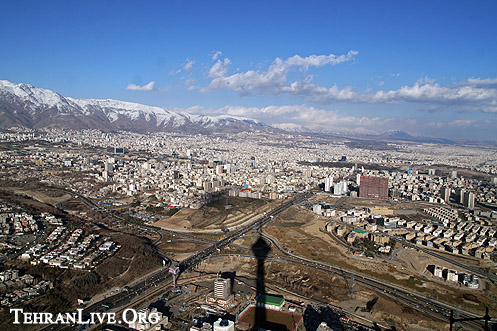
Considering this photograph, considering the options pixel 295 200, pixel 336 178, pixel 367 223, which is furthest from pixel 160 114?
pixel 367 223

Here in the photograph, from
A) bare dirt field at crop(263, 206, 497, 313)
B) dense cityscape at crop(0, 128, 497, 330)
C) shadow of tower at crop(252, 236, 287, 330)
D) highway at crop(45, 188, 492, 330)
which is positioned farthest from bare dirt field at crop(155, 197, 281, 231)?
shadow of tower at crop(252, 236, 287, 330)

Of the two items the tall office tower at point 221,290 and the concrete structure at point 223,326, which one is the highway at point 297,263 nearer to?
the tall office tower at point 221,290

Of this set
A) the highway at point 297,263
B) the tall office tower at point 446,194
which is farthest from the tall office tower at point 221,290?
the tall office tower at point 446,194

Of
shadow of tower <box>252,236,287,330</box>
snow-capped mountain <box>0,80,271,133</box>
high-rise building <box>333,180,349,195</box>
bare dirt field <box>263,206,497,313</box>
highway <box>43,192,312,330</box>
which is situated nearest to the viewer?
shadow of tower <box>252,236,287,330</box>

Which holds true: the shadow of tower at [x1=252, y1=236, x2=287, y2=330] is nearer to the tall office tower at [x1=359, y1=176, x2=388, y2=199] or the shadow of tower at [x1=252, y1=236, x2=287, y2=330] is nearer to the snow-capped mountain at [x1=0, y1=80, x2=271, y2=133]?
the tall office tower at [x1=359, y1=176, x2=388, y2=199]

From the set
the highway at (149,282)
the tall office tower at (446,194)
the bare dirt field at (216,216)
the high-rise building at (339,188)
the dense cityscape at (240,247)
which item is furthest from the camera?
the high-rise building at (339,188)

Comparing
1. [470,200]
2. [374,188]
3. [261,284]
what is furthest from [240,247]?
[470,200]

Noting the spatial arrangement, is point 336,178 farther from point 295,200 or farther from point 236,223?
point 236,223
